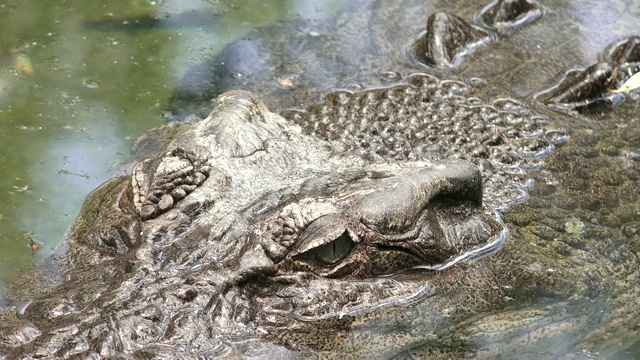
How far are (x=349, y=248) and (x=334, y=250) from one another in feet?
0.26

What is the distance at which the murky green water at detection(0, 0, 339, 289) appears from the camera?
4.99 metres

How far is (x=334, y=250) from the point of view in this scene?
3.62 m

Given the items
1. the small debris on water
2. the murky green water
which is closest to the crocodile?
the small debris on water

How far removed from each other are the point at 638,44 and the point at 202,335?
4.08 metres

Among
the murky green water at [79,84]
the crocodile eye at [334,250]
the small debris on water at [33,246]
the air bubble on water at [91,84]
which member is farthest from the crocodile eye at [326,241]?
the air bubble on water at [91,84]

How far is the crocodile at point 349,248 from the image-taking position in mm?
3367

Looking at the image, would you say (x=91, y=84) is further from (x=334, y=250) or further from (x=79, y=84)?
(x=334, y=250)

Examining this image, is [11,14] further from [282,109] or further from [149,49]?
[282,109]

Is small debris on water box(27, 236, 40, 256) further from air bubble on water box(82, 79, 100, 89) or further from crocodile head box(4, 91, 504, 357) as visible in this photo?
air bubble on water box(82, 79, 100, 89)

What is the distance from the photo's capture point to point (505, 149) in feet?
15.7

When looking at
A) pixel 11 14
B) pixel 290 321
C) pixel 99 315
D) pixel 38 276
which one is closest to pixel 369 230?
pixel 290 321

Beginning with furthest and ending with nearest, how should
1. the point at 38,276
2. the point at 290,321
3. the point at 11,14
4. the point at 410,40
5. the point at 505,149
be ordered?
the point at 11,14 → the point at 410,40 → the point at 505,149 → the point at 38,276 → the point at 290,321

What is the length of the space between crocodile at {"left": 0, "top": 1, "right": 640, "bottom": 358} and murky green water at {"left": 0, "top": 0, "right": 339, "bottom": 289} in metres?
0.42

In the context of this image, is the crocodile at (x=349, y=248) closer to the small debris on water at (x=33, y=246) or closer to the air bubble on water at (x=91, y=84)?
the small debris on water at (x=33, y=246)
